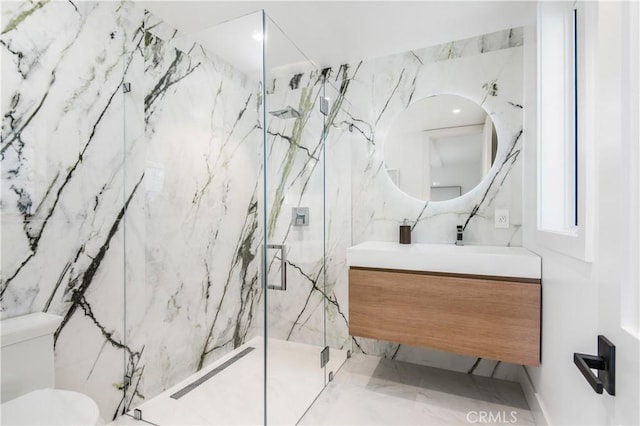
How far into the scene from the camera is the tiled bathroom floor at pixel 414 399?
164 centimetres

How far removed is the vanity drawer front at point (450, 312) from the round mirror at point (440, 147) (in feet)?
2.47

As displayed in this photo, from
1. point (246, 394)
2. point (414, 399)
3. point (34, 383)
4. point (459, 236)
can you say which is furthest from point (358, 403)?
point (34, 383)

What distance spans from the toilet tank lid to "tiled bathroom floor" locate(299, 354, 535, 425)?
49.6 inches

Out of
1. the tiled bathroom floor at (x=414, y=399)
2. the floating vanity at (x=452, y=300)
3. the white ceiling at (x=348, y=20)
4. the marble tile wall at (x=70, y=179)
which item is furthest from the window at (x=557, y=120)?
the marble tile wall at (x=70, y=179)

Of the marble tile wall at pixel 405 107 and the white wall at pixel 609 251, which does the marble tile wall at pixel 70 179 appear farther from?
the white wall at pixel 609 251

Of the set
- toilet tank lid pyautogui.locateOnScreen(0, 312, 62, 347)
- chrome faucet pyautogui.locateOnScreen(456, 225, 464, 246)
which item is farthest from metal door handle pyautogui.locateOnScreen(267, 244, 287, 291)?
chrome faucet pyautogui.locateOnScreen(456, 225, 464, 246)

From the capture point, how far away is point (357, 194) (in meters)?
2.43

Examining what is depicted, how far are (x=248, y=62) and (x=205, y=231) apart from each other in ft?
3.26

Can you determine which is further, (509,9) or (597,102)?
(509,9)

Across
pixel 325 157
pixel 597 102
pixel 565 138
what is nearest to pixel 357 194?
pixel 325 157

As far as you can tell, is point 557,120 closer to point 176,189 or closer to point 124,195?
point 176,189

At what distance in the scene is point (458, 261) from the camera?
1656 mm

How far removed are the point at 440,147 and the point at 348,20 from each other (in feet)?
3.37

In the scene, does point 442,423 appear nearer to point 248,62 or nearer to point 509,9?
point 248,62
